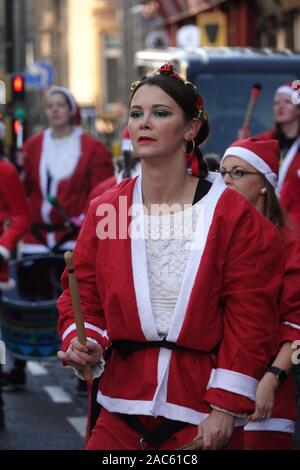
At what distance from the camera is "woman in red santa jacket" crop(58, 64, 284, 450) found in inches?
185

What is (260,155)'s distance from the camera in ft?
21.0

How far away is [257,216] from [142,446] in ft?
2.73

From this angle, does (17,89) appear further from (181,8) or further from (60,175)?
(181,8)

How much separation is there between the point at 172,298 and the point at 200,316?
14cm

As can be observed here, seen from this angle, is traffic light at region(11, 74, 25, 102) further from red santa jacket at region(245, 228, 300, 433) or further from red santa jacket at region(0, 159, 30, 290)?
red santa jacket at region(245, 228, 300, 433)

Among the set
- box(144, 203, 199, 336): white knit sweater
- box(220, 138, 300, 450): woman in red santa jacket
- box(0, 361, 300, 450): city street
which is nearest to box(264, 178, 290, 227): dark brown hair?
box(220, 138, 300, 450): woman in red santa jacket

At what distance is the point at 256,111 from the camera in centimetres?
1217

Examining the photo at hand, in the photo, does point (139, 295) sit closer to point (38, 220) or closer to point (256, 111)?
point (38, 220)

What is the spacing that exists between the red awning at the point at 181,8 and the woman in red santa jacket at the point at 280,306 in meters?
25.0

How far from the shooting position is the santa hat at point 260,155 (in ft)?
20.9

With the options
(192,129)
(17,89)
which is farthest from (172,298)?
(17,89)

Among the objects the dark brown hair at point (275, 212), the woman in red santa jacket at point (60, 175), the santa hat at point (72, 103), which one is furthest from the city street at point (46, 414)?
the dark brown hair at point (275, 212)

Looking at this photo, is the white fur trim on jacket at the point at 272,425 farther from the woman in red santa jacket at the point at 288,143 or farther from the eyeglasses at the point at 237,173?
the woman in red santa jacket at the point at 288,143

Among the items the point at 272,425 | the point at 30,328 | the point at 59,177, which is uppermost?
the point at 59,177
